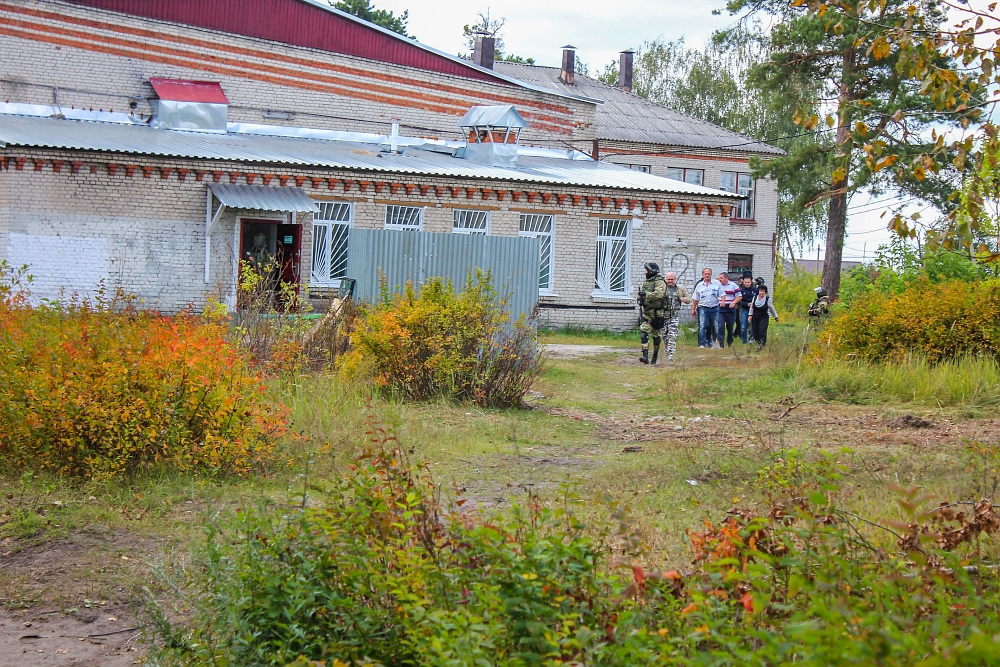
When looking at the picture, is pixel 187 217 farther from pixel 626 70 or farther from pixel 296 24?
pixel 626 70

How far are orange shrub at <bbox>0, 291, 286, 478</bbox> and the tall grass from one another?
7108 mm

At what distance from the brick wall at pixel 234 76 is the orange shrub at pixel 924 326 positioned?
17215mm

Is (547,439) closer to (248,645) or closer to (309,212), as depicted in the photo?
(248,645)

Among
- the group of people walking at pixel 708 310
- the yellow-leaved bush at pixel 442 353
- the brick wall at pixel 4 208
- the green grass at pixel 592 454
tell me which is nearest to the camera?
the green grass at pixel 592 454

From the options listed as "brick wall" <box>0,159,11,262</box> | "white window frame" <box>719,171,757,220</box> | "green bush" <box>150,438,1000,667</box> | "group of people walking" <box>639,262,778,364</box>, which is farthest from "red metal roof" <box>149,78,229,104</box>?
"green bush" <box>150,438,1000,667</box>

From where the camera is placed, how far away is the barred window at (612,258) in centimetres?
2447

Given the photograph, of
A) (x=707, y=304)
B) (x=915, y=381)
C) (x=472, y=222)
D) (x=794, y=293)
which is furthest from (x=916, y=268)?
(x=794, y=293)

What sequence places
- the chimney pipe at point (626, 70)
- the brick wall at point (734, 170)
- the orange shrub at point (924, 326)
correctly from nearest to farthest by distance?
the orange shrub at point (924, 326) < the brick wall at point (734, 170) < the chimney pipe at point (626, 70)

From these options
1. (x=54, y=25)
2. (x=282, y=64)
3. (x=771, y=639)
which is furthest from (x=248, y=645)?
(x=282, y=64)

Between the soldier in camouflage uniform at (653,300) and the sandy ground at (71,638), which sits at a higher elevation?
the soldier in camouflage uniform at (653,300)

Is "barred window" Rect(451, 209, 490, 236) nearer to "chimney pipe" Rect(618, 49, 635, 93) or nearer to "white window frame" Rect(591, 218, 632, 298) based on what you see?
"white window frame" Rect(591, 218, 632, 298)

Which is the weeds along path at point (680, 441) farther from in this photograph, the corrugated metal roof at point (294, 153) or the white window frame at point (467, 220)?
the corrugated metal roof at point (294, 153)

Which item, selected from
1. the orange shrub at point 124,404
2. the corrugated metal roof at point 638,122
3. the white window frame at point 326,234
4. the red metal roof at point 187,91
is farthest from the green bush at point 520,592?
the corrugated metal roof at point 638,122

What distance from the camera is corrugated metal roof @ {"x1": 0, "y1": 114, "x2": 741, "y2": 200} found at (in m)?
19.6
